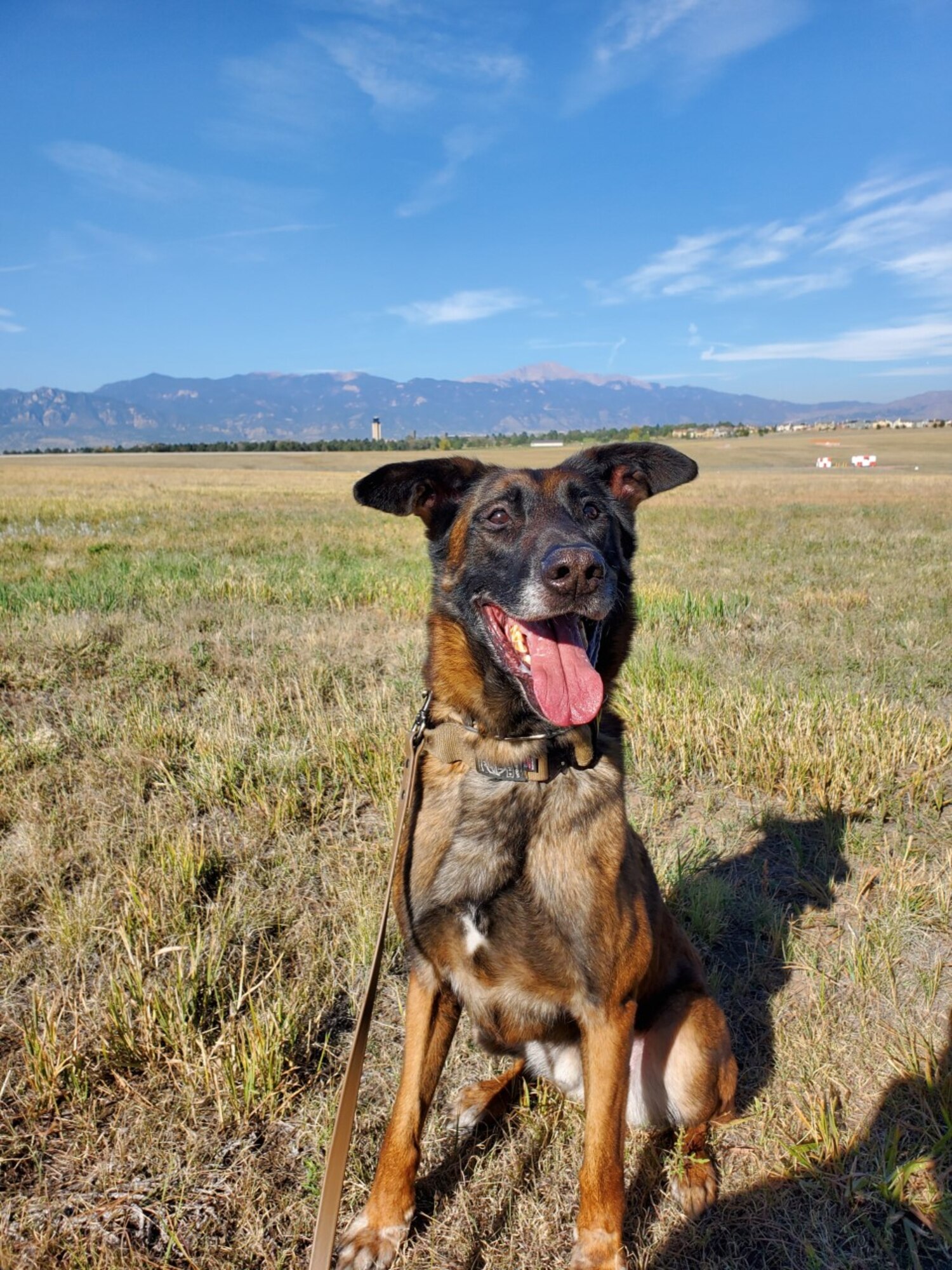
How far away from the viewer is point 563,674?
7.91 ft

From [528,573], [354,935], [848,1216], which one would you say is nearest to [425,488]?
[528,573]

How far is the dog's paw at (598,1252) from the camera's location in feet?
6.81

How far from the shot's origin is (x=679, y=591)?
10.0 metres

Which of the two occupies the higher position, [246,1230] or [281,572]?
[281,572]

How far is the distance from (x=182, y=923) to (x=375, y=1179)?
4.46 feet

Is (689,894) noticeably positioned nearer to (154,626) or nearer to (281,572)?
(154,626)

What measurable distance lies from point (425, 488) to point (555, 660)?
88cm

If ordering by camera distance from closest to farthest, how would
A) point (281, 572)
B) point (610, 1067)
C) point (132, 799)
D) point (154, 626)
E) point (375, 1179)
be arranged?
point (610, 1067), point (375, 1179), point (132, 799), point (154, 626), point (281, 572)

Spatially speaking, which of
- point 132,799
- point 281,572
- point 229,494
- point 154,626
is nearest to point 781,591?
point 281,572

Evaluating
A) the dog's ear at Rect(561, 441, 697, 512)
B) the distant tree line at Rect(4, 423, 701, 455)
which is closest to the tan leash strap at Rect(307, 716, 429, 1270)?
the dog's ear at Rect(561, 441, 697, 512)

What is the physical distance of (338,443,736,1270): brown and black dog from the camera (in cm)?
215

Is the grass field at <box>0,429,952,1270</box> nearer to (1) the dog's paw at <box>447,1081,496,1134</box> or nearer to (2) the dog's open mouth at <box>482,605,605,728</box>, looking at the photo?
(1) the dog's paw at <box>447,1081,496,1134</box>

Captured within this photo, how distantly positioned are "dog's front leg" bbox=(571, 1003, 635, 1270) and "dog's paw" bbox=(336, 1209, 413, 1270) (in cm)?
51

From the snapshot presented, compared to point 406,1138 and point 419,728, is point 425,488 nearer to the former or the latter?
point 419,728
